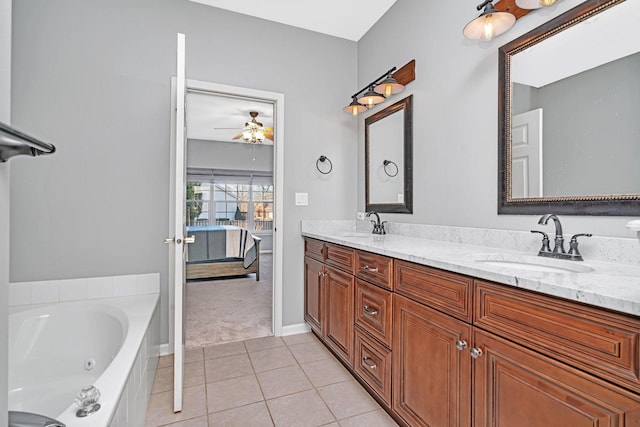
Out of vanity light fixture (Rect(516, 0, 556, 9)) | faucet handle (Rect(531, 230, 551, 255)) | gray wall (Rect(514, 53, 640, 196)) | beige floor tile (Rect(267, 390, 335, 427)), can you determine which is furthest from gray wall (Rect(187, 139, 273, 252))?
faucet handle (Rect(531, 230, 551, 255))

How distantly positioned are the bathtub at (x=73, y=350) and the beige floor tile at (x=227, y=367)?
1.21 ft

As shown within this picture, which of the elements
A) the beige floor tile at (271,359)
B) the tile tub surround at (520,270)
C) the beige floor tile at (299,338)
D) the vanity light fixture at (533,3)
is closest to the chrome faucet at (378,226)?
the tile tub surround at (520,270)

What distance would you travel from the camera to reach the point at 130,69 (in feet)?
7.68

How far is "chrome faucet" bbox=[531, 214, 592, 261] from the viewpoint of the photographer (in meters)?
1.29

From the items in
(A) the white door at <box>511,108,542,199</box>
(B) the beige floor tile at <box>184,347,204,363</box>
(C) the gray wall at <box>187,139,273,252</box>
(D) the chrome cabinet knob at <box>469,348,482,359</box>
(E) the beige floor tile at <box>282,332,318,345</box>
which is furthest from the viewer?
(C) the gray wall at <box>187,139,273,252</box>

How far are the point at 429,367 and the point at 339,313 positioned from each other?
2.96ft

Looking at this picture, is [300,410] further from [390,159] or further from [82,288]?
[390,159]

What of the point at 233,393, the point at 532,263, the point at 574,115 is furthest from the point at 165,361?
the point at 574,115

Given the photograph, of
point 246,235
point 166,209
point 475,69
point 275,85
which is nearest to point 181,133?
point 166,209

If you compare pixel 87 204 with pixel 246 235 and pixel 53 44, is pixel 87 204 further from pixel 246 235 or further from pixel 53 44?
pixel 246 235

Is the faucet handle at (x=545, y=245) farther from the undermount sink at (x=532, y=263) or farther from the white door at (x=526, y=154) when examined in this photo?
the white door at (x=526, y=154)

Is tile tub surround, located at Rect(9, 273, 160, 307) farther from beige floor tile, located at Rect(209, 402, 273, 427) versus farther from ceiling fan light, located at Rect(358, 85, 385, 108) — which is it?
ceiling fan light, located at Rect(358, 85, 385, 108)

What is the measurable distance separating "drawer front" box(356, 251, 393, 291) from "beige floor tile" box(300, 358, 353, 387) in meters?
0.71

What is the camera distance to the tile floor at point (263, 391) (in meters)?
1.66
